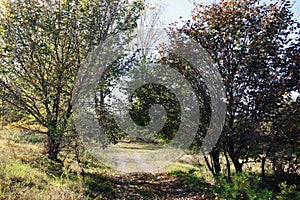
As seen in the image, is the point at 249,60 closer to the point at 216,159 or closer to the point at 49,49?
the point at 216,159

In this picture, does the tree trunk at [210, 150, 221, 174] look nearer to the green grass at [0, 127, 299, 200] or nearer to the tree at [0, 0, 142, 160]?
the green grass at [0, 127, 299, 200]

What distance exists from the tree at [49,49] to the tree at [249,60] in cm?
293

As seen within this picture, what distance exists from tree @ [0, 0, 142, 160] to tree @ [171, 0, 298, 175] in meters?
2.93

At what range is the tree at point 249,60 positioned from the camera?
17.8ft

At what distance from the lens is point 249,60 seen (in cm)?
566

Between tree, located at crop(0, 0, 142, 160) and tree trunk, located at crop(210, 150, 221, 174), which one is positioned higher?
tree, located at crop(0, 0, 142, 160)

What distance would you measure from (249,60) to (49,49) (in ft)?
Answer: 16.0

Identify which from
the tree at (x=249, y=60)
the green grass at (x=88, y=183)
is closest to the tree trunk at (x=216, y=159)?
the green grass at (x=88, y=183)

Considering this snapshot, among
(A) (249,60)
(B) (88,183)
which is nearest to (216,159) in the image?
(A) (249,60)

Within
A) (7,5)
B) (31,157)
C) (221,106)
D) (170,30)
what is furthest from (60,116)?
(221,106)

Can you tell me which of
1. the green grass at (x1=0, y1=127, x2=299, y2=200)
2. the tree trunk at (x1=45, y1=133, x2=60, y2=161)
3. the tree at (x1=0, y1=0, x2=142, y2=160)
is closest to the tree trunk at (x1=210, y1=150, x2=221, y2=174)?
the green grass at (x1=0, y1=127, x2=299, y2=200)

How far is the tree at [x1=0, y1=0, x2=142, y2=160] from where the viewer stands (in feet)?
22.6

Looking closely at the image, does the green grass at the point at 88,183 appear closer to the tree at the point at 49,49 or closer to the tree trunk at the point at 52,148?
the tree trunk at the point at 52,148

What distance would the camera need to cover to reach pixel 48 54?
23.3 ft
